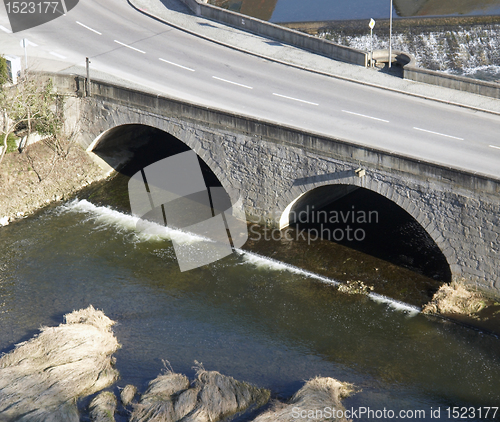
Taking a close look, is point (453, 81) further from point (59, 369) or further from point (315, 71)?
point (59, 369)

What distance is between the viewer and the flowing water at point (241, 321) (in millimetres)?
23391

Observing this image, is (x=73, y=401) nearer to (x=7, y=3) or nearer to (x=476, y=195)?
(x=476, y=195)

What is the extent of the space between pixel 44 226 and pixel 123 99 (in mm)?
7298

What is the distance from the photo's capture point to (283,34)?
3809 centimetres

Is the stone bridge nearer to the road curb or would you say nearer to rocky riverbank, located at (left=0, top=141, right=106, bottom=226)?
rocky riverbank, located at (left=0, top=141, right=106, bottom=226)

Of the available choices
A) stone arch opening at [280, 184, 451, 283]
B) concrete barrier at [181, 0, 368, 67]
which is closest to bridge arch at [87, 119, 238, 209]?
stone arch opening at [280, 184, 451, 283]

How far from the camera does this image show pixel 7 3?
43.9 m

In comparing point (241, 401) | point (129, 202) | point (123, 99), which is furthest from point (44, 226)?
point (241, 401)

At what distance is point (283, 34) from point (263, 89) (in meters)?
6.15

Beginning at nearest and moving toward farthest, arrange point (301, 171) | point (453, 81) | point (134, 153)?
point (301, 171) < point (453, 81) < point (134, 153)

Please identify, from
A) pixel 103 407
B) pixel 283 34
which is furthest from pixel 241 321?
pixel 283 34

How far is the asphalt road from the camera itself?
28.6 metres

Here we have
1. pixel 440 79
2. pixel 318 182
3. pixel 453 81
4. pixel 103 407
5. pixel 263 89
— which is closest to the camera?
pixel 103 407

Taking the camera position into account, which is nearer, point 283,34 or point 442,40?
point 283,34
